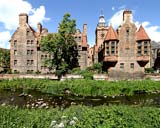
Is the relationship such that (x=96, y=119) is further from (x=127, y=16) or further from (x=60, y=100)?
(x=127, y=16)

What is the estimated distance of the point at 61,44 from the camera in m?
53.0

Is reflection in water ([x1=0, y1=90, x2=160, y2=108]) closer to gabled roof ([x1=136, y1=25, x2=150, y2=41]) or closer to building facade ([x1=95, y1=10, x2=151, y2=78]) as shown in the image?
building facade ([x1=95, y1=10, x2=151, y2=78])

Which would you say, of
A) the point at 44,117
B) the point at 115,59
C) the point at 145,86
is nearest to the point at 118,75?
the point at 115,59

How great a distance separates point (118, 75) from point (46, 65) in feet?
49.5

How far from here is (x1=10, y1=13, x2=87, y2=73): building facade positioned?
58781 mm

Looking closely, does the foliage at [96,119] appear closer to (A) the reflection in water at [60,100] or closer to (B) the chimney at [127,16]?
(A) the reflection in water at [60,100]

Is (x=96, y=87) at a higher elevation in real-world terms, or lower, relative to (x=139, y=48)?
lower

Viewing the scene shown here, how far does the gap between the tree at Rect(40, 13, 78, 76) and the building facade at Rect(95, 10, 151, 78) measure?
320 inches

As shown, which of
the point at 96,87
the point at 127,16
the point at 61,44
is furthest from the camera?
the point at 61,44

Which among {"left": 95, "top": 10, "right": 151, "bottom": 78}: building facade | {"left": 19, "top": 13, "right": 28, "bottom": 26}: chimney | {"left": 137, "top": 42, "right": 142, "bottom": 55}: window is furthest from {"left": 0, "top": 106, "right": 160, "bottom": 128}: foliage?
{"left": 19, "top": 13, "right": 28, "bottom": 26}: chimney

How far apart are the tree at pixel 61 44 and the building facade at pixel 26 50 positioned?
4.73 m

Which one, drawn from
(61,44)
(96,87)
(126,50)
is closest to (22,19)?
(61,44)

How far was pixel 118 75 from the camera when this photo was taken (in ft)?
161

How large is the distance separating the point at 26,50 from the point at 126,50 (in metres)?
22.5
